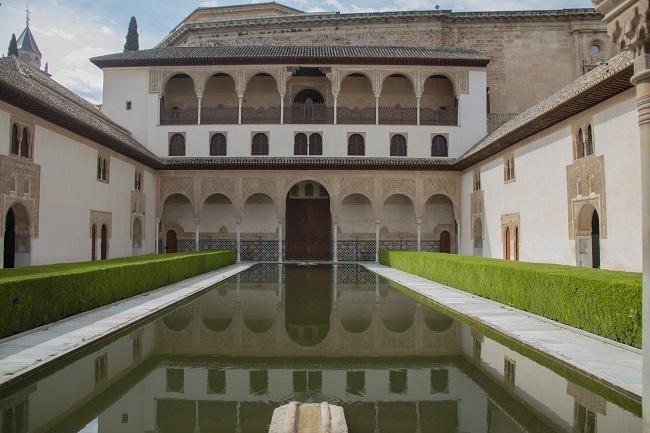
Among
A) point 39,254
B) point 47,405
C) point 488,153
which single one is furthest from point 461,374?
point 488,153

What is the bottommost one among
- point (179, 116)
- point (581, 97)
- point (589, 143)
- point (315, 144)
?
point (589, 143)

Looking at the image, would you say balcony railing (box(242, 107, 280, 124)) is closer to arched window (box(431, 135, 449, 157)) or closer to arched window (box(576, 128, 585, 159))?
arched window (box(431, 135, 449, 157))

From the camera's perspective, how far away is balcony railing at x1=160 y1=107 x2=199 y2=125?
89.6 ft

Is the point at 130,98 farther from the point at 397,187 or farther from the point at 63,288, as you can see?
the point at 63,288

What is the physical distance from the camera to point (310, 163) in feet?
83.4

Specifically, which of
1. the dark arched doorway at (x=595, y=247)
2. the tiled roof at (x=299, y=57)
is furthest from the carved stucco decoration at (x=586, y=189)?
the tiled roof at (x=299, y=57)

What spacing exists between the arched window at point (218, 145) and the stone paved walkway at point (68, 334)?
15.5 meters

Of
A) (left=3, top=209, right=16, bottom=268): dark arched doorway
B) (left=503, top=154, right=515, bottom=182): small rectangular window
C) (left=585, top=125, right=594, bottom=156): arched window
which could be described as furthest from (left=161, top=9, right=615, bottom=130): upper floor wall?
(left=3, top=209, right=16, bottom=268): dark arched doorway

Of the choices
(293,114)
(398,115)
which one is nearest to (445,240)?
(398,115)

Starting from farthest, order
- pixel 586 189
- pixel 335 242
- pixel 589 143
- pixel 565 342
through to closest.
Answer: pixel 335 242 < pixel 589 143 < pixel 586 189 < pixel 565 342

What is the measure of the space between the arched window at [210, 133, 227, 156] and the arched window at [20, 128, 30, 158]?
12891 millimetres

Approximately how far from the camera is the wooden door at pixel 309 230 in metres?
28.1

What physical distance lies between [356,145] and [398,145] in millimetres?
2078

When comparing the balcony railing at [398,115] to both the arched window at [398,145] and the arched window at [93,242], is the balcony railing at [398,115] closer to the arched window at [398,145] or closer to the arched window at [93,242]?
the arched window at [398,145]
